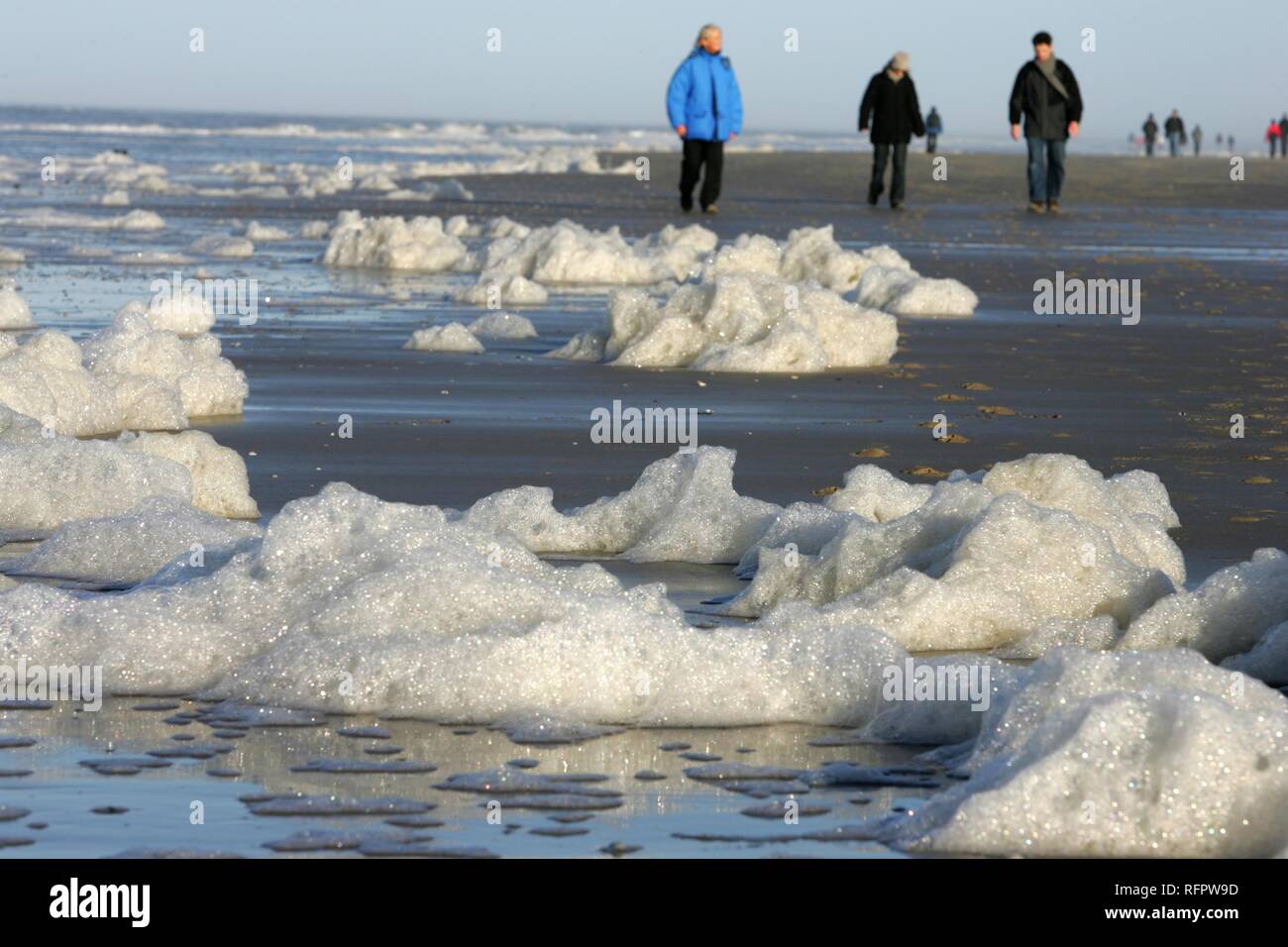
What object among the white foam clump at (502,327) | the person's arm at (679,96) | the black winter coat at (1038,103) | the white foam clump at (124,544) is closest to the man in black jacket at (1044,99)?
the black winter coat at (1038,103)

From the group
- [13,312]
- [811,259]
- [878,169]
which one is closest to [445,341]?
[13,312]

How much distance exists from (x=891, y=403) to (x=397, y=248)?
9.31 meters

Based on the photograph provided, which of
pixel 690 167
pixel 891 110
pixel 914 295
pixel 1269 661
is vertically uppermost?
pixel 891 110

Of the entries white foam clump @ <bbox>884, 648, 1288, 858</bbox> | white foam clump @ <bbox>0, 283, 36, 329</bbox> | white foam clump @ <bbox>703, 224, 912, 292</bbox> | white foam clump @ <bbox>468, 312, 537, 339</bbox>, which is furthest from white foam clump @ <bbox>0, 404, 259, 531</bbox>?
white foam clump @ <bbox>703, 224, 912, 292</bbox>

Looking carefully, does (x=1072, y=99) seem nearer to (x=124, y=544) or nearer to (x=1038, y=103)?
(x=1038, y=103)

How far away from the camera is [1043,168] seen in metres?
25.2

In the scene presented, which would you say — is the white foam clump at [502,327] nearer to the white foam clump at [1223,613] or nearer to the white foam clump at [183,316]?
the white foam clump at [183,316]

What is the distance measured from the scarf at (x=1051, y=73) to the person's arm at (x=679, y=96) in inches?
150

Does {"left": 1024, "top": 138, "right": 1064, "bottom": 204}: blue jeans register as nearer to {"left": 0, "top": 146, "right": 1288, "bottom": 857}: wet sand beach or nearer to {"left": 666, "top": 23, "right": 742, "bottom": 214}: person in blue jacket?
{"left": 0, "top": 146, "right": 1288, "bottom": 857}: wet sand beach

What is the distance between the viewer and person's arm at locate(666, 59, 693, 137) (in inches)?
906

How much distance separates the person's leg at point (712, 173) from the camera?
2319 centimetres

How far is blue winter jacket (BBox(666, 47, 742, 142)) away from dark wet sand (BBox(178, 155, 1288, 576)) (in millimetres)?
5459

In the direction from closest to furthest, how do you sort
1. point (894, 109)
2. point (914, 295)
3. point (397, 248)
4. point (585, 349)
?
point (585, 349), point (914, 295), point (397, 248), point (894, 109)
